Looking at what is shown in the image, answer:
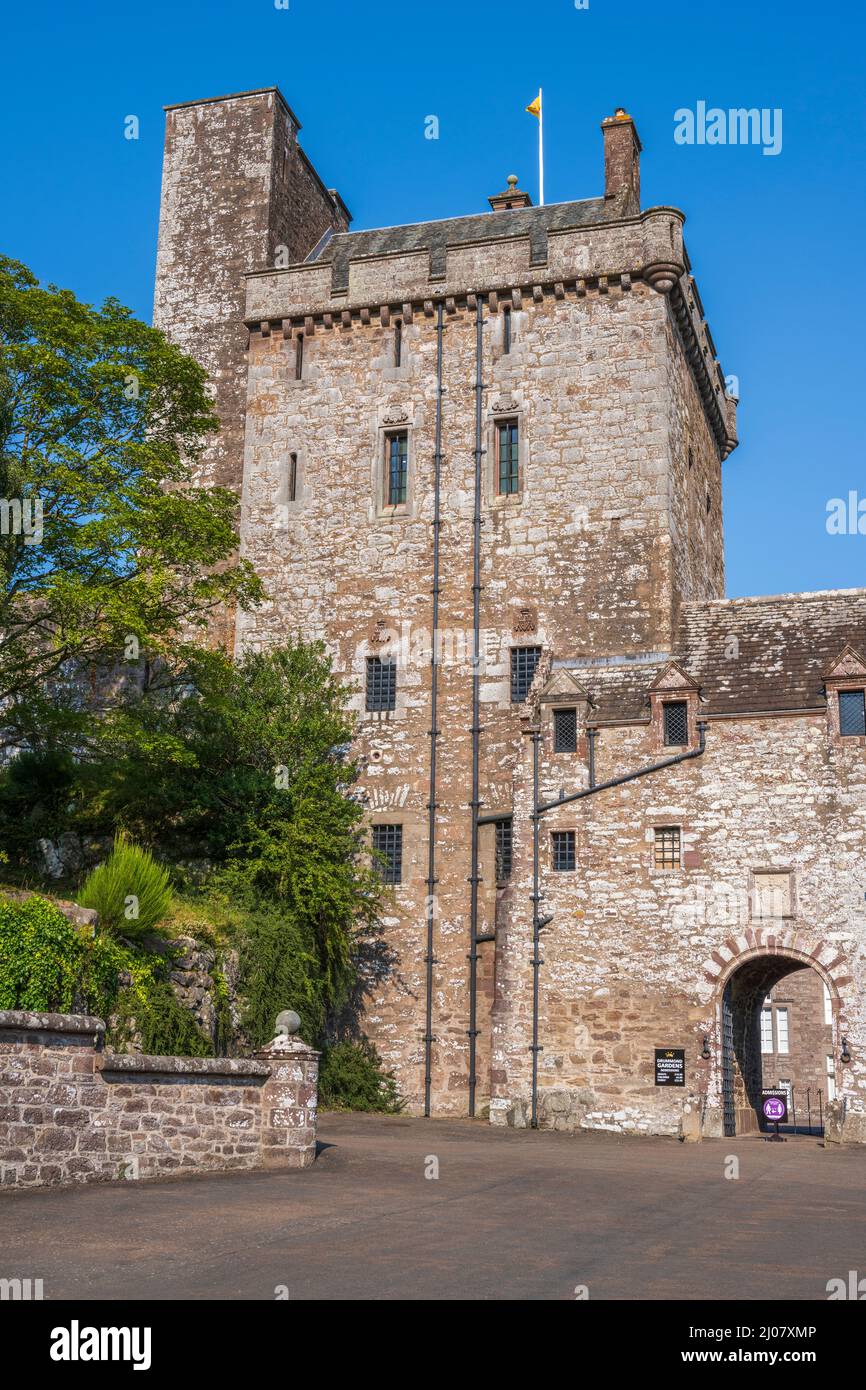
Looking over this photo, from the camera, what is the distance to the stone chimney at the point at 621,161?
32.0 metres

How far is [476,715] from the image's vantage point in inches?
1148

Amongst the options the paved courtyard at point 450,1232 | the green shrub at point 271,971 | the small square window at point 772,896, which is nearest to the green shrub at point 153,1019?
the paved courtyard at point 450,1232

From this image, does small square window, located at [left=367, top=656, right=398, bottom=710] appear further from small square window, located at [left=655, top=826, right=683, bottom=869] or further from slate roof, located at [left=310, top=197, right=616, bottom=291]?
slate roof, located at [left=310, top=197, right=616, bottom=291]

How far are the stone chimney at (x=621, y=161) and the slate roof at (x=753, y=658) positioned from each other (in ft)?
34.7

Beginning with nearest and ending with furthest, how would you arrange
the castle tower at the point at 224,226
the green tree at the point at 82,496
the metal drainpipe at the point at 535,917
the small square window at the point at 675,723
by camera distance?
the green tree at the point at 82,496 < the metal drainpipe at the point at 535,917 < the small square window at the point at 675,723 < the castle tower at the point at 224,226

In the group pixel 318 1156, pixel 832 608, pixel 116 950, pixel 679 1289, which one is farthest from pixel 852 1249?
pixel 832 608

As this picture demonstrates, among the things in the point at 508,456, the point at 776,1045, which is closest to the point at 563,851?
the point at 508,456

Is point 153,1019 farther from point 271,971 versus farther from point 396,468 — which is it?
point 396,468

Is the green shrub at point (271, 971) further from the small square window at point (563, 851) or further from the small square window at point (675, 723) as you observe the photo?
the small square window at point (675, 723)

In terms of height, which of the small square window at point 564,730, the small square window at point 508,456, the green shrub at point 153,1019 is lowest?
the green shrub at point 153,1019

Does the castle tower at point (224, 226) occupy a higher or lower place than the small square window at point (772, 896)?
higher

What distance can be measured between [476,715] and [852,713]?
8.10 m

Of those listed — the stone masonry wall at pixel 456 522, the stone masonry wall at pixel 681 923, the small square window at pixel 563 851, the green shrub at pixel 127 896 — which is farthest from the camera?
the stone masonry wall at pixel 456 522

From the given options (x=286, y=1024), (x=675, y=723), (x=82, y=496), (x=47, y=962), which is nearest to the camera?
(x=47, y=962)
